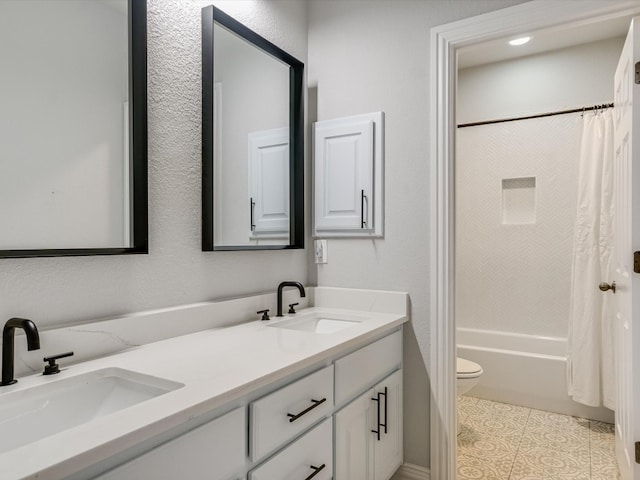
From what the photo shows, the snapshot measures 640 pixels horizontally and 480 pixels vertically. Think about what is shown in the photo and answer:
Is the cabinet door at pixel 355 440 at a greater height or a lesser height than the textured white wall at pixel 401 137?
lesser

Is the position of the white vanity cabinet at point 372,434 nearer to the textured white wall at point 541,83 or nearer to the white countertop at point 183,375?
the white countertop at point 183,375

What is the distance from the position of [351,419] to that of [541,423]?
1.80 meters

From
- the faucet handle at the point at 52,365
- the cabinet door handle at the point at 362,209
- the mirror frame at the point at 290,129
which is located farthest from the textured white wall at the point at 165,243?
the cabinet door handle at the point at 362,209

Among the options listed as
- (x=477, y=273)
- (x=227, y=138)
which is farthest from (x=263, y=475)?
(x=477, y=273)

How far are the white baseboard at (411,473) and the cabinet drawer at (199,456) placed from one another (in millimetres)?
1242

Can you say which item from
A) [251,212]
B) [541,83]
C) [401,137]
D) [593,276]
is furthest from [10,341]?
[541,83]

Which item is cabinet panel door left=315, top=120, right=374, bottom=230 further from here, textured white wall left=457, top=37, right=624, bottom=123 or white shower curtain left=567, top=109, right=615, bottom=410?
textured white wall left=457, top=37, right=624, bottom=123

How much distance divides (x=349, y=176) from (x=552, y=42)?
2015mm

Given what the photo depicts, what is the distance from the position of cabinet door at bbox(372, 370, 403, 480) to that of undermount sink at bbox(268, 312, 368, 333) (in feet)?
0.95

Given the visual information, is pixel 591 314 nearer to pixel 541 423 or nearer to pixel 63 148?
pixel 541 423

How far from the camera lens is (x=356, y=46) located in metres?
2.15

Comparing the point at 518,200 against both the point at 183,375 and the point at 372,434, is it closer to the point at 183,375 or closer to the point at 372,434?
the point at 372,434

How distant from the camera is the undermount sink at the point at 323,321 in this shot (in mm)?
1912

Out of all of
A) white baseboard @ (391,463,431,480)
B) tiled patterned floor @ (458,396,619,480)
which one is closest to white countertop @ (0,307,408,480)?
white baseboard @ (391,463,431,480)
